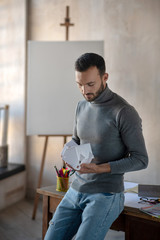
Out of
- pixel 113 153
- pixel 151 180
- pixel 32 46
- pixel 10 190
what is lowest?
pixel 10 190

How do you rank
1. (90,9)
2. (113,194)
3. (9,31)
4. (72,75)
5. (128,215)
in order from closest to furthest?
(113,194) → (128,215) → (72,75) → (90,9) → (9,31)

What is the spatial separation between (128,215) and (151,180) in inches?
57.4

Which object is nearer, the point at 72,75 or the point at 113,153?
the point at 113,153

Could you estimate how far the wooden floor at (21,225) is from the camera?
106 inches

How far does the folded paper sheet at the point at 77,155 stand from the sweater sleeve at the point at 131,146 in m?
0.12

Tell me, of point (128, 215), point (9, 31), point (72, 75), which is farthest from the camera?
point (9, 31)

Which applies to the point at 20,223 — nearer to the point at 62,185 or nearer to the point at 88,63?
the point at 62,185

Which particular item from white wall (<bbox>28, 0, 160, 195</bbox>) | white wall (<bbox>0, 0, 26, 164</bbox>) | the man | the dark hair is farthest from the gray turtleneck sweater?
white wall (<bbox>0, 0, 26, 164</bbox>)

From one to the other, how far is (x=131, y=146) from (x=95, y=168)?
0.64 feet

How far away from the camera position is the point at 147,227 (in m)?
1.55

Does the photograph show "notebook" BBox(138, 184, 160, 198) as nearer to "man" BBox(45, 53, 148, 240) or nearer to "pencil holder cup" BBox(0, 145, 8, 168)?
Answer: "man" BBox(45, 53, 148, 240)

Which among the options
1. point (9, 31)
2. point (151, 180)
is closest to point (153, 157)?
point (151, 180)

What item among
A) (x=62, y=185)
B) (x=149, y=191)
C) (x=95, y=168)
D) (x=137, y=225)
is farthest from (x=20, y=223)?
(x=95, y=168)

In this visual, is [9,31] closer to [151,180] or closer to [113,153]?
[151,180]
